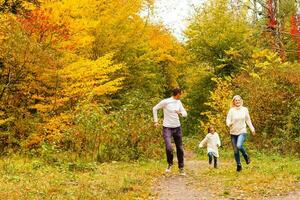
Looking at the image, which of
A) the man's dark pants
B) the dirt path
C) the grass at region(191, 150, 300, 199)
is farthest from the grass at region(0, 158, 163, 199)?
the grass at region(191, 150, 300, 199)

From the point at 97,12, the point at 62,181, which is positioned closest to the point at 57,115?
the point at 97,12

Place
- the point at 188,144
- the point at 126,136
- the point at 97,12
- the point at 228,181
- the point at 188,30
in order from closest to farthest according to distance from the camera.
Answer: the point at 228,181 < the point at 126,136 < the point at 97,12 < the point at 188,144 < the point at 188,30

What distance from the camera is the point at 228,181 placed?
11016mm

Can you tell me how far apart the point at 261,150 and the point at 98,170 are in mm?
11297

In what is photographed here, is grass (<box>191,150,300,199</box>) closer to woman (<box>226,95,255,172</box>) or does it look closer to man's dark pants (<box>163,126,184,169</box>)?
man's dark pants (<box>163,126,184,169</box>)

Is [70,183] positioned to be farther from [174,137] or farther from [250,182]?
[250,182]

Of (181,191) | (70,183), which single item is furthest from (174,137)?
(70,183)

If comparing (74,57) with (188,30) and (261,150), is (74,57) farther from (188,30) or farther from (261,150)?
(188,30)

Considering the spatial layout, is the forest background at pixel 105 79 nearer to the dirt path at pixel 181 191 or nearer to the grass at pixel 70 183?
the grass at pixel 70 183

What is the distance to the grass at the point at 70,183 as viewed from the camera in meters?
8.73

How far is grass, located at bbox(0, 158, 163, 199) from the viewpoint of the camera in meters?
8.73

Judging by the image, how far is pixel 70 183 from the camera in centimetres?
Answer: 1017

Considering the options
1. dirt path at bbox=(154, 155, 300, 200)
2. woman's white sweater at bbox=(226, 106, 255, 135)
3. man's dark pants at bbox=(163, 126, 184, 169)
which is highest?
woman's white sweater at bbox=(226, 106, 255, 135)

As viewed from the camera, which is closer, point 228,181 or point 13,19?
point 228,181
